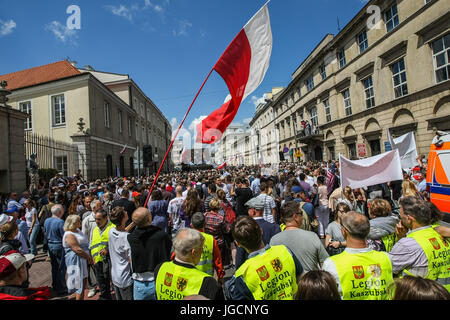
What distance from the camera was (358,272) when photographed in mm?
1783

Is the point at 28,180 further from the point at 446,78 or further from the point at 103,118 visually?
the point at 446,78

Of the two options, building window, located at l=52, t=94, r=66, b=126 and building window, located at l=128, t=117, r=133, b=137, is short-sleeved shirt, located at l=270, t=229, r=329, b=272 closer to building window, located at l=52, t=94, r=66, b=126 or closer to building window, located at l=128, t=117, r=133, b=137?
building window, located at l=52, t=94, r=66, b=126

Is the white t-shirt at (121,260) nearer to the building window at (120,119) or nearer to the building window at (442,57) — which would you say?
the building window at (442,57)

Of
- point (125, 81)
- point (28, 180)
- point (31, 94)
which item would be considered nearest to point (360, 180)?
point (28, 180)

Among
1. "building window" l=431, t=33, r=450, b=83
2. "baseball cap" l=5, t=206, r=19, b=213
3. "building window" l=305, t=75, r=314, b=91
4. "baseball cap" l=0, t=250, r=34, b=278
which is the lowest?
"baseball cap" l=0, t=250, r=34, b=278

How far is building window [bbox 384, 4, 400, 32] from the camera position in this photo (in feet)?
54.6

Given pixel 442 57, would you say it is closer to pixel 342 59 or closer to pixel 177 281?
pixel 342 59

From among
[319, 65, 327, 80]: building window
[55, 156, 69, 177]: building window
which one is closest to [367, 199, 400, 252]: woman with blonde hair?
[55, 156, 69, 177]: building window

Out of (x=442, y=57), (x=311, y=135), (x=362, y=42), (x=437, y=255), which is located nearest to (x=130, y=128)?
(x=311, y=135)

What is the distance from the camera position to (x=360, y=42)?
69.1 feet

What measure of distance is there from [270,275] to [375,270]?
33.2 inches

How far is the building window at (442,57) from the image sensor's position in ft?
42.8

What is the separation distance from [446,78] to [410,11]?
541 centimetres

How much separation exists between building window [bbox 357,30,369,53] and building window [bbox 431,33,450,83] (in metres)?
6.81
